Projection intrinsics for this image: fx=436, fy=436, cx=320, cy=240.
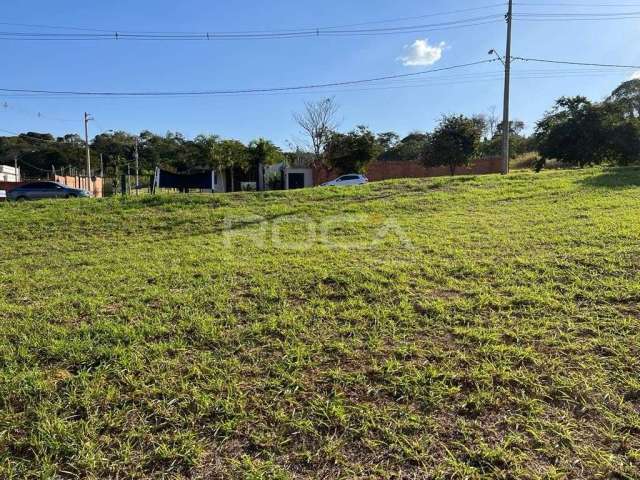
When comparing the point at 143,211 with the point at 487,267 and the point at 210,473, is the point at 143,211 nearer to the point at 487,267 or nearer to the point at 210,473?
the point at 487,267

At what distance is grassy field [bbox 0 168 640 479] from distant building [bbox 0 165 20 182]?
47975mm

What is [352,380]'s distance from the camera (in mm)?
2270

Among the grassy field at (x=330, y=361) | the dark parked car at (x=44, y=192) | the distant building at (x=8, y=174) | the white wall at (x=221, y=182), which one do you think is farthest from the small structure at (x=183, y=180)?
the distant building at (x=8, y=174)

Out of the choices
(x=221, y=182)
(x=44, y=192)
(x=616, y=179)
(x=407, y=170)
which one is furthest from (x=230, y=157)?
(x=616, y=179)

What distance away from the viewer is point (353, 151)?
90.6 ft

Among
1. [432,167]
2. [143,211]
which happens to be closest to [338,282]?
[143,211]

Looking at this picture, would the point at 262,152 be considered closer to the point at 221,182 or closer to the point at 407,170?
the point at 221,182

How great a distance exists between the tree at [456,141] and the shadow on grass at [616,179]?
42.5 ft

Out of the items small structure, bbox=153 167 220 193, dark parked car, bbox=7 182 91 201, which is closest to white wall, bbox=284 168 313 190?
small structure, bbox=153 167 220 193

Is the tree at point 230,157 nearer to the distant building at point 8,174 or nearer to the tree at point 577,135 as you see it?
the tree at point 577,135

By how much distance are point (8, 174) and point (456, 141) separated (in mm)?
44973

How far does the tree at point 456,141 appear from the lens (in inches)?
947

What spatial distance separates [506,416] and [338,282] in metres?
1.85

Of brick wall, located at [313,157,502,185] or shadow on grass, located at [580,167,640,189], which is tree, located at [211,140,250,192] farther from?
shadow on grass, located at [580,167,640,189]
